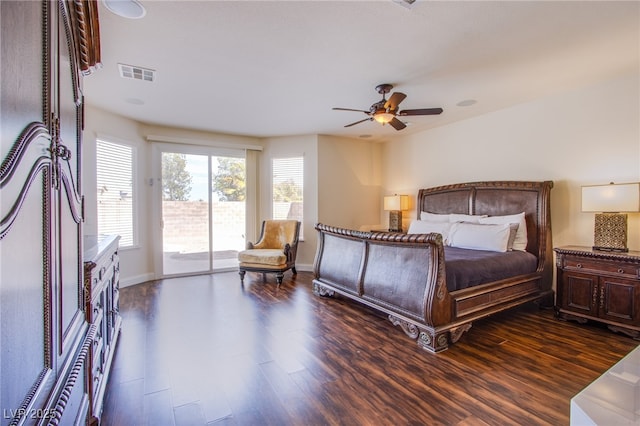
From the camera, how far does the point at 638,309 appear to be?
283 centimetres

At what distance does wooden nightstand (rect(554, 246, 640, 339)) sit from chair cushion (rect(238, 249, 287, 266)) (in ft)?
11.9

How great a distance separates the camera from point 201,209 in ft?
18.4

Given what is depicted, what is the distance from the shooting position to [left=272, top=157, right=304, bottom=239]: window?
6035 millimetres

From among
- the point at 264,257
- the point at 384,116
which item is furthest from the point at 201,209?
the point at 384,116

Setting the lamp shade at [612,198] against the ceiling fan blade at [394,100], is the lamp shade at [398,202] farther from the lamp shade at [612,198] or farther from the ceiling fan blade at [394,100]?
the lamp shade at [612,198]

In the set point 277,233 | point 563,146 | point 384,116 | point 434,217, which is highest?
point 384,116

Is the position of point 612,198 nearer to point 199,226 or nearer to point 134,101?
point 134,101

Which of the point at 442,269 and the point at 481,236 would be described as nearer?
the point at 442,269

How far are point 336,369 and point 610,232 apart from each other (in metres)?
3.16

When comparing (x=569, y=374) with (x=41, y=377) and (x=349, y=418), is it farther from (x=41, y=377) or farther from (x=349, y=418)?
(x=41, y=377)

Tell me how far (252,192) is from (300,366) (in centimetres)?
420

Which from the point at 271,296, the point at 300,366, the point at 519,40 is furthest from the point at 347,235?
the point at 519,40

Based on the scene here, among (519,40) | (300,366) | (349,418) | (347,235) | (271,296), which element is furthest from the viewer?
(271,296)

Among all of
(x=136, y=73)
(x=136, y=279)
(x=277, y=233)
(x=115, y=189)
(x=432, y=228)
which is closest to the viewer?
(x=136, y=73)
